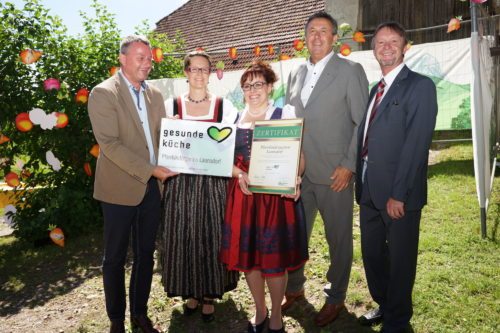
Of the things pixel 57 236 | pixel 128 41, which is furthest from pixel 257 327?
pixel 57 236

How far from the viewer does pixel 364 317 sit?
10.4 feet

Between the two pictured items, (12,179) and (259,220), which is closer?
(259,220)

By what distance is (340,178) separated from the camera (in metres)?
2.98

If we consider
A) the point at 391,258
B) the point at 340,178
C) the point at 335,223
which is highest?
the point at 340,178

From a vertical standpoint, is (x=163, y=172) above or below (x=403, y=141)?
below

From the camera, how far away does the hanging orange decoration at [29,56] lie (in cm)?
512

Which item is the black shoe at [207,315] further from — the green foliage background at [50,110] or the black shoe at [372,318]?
the green foliage background at [50,110]

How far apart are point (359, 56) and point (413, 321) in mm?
5154

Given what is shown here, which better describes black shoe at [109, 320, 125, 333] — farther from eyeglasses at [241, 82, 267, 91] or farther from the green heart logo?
eyeglasses at [241, 82, 267, 91]

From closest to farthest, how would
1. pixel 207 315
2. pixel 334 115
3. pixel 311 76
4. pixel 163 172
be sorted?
pixel 163 172 < pixel 334 115 < pixel 311 76 < pixel 207 315

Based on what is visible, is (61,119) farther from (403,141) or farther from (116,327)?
(403,141)

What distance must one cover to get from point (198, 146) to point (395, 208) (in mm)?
1357

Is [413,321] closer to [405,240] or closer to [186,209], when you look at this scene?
[405,240]

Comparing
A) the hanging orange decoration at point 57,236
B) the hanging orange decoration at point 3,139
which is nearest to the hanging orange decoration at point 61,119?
the hanging orange decoration at point 3,139
